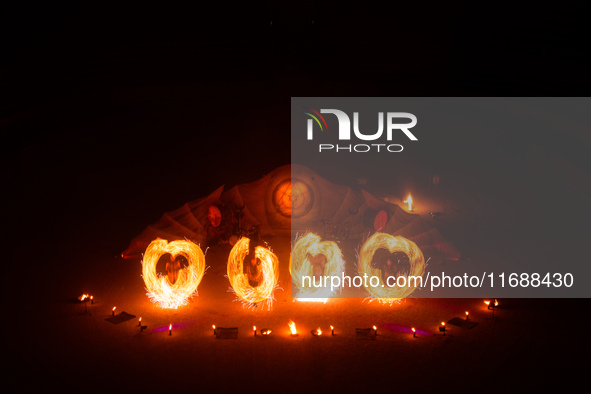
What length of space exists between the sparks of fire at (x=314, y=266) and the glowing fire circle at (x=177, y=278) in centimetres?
248

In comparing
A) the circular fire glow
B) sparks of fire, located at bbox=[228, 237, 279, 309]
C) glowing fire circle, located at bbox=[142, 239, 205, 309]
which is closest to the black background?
glowing fire circle, located at bbox=[142, 239, 205, 309]

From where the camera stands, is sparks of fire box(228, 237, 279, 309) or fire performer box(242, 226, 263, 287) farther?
sparks of fire box(228, 237, 279, 309)

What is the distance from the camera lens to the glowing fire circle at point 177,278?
13.1m

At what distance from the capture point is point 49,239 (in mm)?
17859

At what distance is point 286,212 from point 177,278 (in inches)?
173

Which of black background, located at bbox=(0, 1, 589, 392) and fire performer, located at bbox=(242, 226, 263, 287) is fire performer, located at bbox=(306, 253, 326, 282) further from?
black background, located at bbox=(0, 1, 589, 392)

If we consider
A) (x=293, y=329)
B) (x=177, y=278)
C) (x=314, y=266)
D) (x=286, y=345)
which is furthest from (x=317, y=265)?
(x=177, y=278)

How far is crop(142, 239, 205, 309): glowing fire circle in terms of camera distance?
1310 centimetres

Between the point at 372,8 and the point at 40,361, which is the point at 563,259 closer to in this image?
the point at 372,8

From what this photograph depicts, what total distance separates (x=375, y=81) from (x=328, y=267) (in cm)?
1355

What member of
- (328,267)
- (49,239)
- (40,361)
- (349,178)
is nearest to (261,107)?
(349,178)

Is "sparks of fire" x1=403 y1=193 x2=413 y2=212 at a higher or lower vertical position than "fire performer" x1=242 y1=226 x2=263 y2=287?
higher

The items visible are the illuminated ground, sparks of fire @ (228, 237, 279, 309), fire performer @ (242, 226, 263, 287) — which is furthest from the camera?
sparks of fire @ (228, 237, 279, 309)

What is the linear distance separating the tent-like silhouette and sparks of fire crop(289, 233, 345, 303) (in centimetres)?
215
